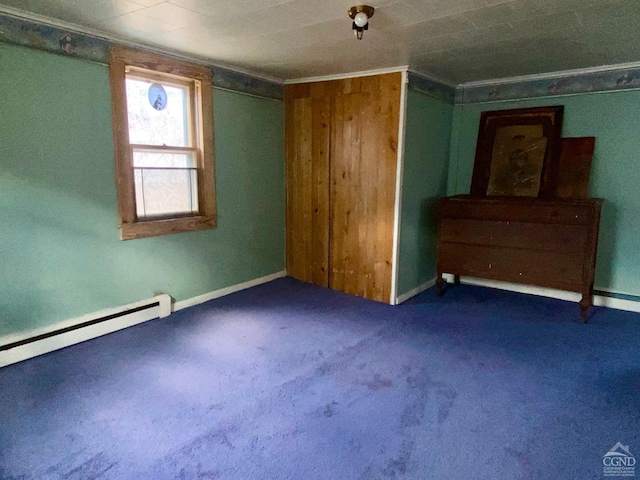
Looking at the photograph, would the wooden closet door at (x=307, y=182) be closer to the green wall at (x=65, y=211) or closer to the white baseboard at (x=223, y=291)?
the white baseboard at (x=223, y=291)

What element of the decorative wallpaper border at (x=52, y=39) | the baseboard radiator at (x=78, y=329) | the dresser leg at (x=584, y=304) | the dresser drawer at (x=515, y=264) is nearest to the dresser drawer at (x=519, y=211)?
the dresser drawer at (x=515, y=264)

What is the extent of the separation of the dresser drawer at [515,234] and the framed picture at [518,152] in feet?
1.82

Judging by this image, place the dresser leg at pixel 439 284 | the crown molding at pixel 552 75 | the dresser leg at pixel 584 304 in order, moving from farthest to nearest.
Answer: the dresser leg at pixel 439 284 < the crown molding at pixel 552 75 < the dresser leg at pixel 584 304

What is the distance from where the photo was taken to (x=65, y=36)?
109 inches

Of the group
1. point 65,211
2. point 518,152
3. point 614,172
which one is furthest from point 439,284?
point 65,211

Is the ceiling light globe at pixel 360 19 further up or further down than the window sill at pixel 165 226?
further up

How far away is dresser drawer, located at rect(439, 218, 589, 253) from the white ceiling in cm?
139

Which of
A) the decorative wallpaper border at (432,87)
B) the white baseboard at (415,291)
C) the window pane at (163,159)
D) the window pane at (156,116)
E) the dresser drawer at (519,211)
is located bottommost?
the white baseboard at (415,291)

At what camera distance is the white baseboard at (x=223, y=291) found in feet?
12.4

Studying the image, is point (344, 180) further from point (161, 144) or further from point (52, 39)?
point (52, 39)

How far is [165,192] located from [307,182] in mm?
1532

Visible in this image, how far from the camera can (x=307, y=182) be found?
14.7ft

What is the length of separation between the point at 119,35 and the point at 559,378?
12.4 feet

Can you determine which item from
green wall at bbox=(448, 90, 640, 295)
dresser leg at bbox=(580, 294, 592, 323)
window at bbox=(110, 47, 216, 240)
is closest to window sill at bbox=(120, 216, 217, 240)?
window at bbox=(110, 47, 216, 240)
